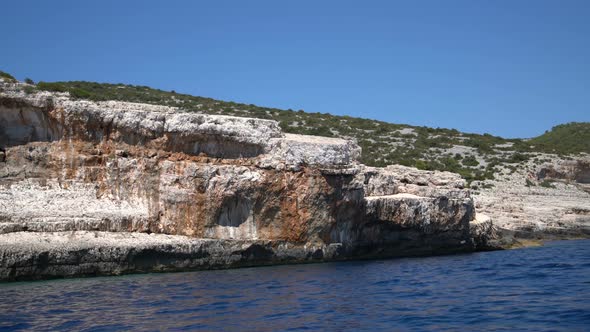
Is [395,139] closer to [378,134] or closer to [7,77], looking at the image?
[378,134]

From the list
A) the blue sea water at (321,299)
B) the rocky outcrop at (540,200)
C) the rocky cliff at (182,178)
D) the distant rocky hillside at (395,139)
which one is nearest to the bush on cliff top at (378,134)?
the distant rocky hillside at (395,139)

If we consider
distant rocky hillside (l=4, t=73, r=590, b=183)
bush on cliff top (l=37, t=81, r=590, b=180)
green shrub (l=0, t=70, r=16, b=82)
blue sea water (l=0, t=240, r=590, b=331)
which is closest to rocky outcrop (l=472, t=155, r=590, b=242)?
distant rocky hillside (l=4, t=73, r=590, b=183)

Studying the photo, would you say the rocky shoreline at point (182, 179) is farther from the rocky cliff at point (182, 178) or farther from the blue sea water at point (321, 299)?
the blue sea water at point (321, 299)

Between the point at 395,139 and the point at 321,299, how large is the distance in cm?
4359

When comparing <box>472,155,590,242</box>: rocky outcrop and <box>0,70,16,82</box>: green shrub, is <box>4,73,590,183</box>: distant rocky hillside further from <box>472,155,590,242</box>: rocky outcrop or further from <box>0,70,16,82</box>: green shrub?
<box>0,70,16,82</box>: green shrub

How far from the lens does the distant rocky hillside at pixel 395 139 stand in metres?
48.6

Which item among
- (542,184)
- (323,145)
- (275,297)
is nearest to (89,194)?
(323,145)

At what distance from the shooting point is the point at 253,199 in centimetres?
2362

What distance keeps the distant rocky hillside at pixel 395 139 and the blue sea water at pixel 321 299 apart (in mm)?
23537

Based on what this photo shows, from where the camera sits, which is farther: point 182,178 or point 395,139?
point 395,139

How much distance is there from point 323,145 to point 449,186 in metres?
7.10

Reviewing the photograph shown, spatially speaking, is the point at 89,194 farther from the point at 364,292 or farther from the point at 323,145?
the point at 364,292

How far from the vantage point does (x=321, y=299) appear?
15648 millimetres

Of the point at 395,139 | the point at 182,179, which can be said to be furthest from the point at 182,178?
the point at 395,139
